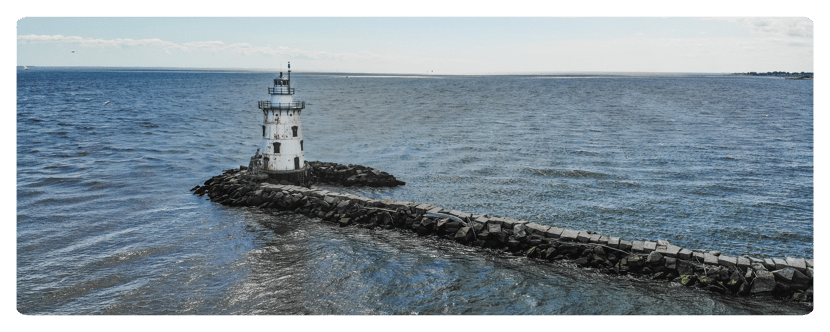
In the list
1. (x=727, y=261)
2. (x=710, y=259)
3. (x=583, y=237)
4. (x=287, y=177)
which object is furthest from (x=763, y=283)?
(x=287, y=177)

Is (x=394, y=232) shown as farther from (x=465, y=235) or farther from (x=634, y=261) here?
(x=634, y=261)

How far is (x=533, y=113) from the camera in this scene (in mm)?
72438

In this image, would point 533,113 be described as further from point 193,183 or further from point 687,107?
point 193,183

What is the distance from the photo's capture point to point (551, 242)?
17.5 m

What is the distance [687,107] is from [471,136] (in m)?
42.7

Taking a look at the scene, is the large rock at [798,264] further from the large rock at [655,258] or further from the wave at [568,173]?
the wave at [568,173]

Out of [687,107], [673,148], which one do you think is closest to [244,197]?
[673,148]

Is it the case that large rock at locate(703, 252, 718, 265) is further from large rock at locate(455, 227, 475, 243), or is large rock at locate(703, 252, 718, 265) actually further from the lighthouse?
the lighthouse

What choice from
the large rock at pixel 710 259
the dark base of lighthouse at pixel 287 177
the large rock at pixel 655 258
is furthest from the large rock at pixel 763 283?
the dark base of lighthouse at pixel 287 177

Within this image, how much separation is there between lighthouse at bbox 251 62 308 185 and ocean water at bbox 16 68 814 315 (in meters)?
3.24

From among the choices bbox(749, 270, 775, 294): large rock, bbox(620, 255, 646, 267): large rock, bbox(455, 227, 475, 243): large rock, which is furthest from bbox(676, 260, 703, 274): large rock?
bbox(455, 227, 475, 243): large rock

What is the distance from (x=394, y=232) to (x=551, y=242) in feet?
19.8

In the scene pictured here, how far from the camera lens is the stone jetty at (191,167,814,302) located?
14.5m

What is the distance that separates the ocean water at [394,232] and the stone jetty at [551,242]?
498 millimetres
